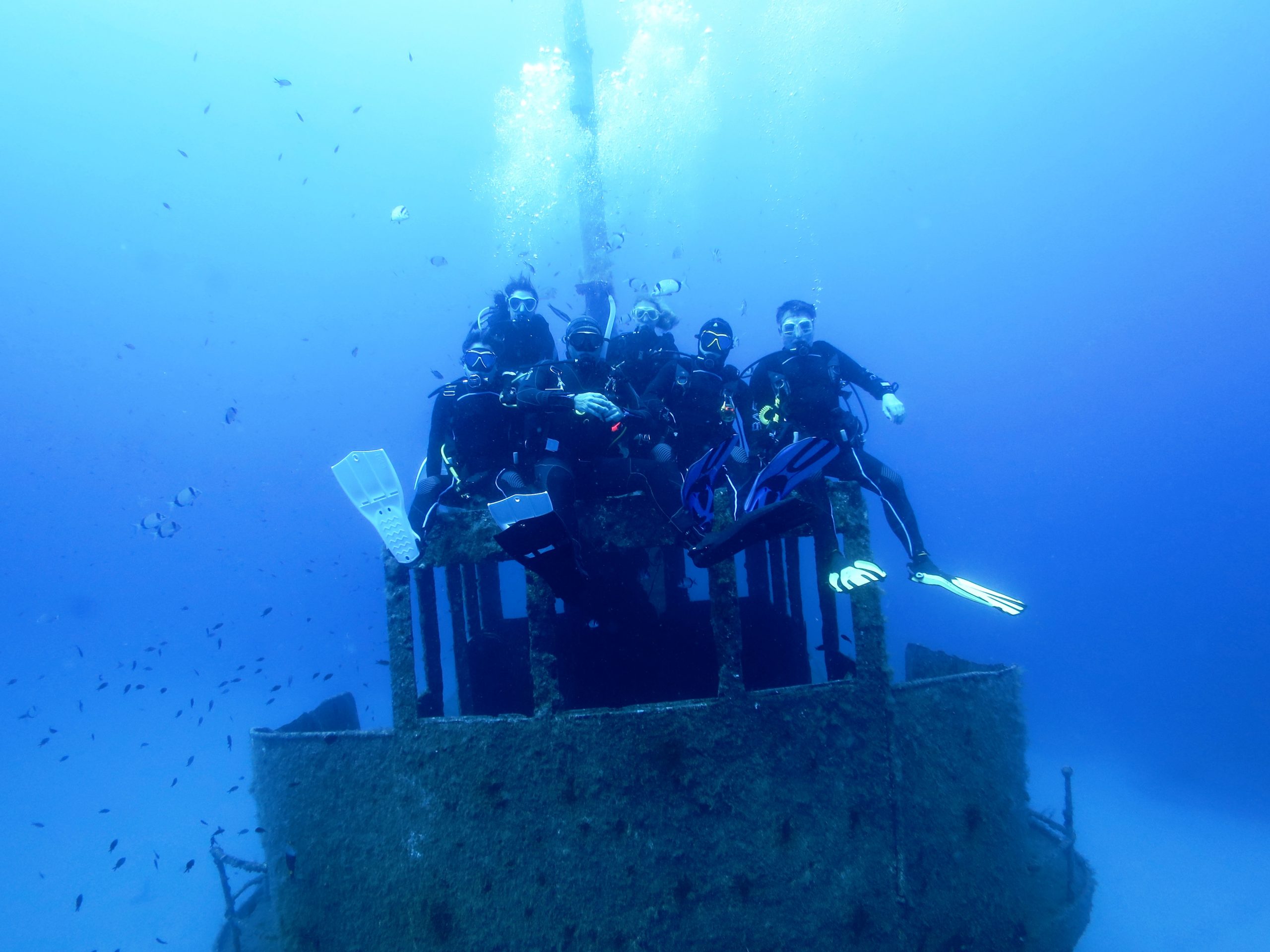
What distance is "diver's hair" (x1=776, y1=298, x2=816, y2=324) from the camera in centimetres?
624

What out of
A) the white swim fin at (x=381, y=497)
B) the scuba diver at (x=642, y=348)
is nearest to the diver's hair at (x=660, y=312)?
the scuba diver at (x=642, y=348)

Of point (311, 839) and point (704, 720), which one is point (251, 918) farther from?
point (704, 720)

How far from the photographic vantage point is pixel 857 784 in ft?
10.8

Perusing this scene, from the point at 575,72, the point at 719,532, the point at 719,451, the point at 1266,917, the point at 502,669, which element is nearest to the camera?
the point at 719,532

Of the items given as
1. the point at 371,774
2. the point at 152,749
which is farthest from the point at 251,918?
the point at 152,749

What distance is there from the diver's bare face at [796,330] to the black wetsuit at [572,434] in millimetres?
2091

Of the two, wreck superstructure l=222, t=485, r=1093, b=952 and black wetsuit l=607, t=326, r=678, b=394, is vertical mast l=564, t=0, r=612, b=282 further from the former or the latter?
wreck superstructure l=222, t=485, r=1093, b=952

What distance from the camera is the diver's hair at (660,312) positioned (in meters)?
6.49

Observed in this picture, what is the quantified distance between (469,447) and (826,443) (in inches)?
115

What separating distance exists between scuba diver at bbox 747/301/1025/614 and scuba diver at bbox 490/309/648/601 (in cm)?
123

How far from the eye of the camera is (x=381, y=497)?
399 cm

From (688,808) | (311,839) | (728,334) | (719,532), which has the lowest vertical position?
(311,839)

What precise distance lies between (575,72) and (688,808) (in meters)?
20.4

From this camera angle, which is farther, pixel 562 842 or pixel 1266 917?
pixel 1266 917
